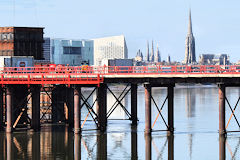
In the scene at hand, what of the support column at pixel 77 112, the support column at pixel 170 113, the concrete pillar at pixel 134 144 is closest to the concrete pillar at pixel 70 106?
the concrete pillar at pixel 134 144

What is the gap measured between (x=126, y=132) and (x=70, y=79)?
9163 mm

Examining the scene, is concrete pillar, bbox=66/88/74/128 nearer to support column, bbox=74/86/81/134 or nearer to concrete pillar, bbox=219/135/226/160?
support column, bbox=74/86/81/134

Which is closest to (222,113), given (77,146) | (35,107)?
(77,146)

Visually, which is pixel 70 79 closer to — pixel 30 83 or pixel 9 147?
pixel 30 83

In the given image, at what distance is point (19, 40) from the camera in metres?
77.8

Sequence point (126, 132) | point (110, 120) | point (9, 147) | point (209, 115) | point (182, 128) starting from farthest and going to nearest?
point (209, 115)
point (110, 120)
point (182, 128)
point (126, 132)
point (9, 147)

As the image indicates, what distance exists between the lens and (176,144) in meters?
54.5

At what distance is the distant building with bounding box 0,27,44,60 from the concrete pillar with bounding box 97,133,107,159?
914 inches

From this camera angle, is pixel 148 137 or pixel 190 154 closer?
pixel 190 154

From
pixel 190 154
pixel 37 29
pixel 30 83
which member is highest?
pixel 37 29

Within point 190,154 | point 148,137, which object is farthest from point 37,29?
point 190,154

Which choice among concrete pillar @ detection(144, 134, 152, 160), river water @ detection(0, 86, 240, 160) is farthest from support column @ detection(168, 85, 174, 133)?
concrete pillar @ detection(144, 134, 152, 160)

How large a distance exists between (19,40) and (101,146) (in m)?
29.0

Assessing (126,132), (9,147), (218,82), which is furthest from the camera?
(126,132)
